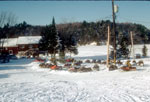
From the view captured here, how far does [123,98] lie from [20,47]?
51502mm

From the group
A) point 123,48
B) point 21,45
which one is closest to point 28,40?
point 21,45

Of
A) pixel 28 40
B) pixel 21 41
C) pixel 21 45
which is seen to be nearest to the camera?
pixel 21 45

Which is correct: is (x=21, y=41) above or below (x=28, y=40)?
below

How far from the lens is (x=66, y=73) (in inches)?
667

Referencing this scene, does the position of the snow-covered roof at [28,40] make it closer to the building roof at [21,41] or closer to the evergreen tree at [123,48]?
the building roof at [21,41]

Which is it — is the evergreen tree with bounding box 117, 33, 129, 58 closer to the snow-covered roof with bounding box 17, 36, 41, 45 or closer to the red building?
the red building

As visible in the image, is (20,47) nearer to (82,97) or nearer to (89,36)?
(89,36)

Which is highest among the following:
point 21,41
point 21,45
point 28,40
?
point 28,40

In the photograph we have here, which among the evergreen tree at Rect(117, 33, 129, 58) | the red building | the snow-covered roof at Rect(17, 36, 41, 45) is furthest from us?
the snow-covered roof at Rect(17, 36, 41, 45)

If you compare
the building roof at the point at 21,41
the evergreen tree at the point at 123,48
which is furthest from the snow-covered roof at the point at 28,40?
the evergreen tree at the point at 123,48

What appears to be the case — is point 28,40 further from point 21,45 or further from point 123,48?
point 123,48

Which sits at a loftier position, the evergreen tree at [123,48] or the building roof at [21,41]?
the building roof at [21,41]

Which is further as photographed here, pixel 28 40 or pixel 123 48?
pixel 28 40

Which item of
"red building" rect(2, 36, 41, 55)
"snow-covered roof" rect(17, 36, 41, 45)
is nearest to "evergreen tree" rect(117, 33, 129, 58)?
"red building" rect(2, 36, 41, 55)
